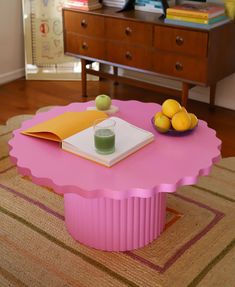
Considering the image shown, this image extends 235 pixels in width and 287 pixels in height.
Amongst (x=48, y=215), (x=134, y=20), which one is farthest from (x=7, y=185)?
(x=134, y=20)

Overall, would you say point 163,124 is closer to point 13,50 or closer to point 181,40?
point 181,40

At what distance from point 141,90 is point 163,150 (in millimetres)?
1941

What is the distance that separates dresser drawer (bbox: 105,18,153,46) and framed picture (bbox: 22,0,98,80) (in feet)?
2.30

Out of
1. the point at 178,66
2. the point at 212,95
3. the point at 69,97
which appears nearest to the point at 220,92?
the point at 212,95

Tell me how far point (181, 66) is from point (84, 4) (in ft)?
2.86

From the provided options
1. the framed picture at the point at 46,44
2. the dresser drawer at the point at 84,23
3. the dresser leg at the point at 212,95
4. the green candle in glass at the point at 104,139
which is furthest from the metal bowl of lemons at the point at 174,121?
the framed picture at the point at 46,44

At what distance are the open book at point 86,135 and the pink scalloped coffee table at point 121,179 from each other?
3cm

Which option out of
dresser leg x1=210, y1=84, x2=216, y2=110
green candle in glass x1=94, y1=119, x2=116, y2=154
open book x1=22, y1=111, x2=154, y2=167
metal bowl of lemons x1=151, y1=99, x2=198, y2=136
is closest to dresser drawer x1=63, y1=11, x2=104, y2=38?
dresser leg x1=210, y1=84, x2=216, y2=110

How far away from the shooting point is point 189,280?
178 centimetres

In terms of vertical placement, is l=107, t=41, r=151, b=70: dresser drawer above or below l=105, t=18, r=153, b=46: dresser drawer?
below

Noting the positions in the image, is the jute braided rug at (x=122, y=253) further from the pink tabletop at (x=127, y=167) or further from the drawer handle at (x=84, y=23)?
the drawer handle at (x=84, y=23)

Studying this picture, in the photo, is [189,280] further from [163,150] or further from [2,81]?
[2,81]

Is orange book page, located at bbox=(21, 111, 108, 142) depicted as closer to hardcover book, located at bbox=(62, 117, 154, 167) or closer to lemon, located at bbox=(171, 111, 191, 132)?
hardcover book, located at bbox=(62, 117, 154, 167)

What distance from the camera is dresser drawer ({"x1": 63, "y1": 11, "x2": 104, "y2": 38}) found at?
3.22 meters
